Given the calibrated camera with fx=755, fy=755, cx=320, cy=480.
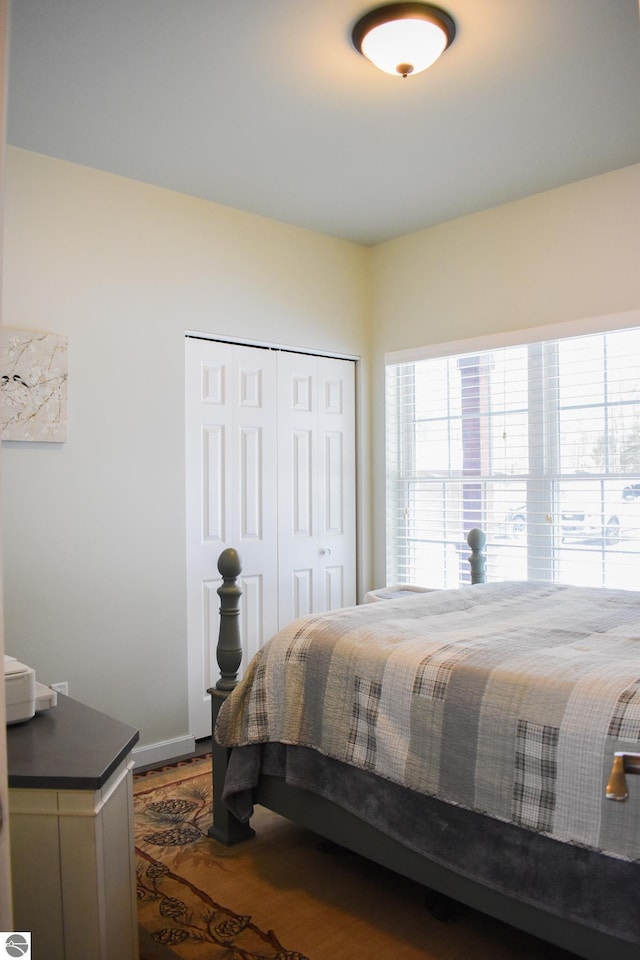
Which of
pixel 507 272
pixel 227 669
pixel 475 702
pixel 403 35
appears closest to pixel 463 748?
pixel 475 702

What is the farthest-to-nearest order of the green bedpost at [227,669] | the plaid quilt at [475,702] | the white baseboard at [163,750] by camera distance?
1. the white baseboard at [163,750]
2. the green bedpost at [227,669]
3. the plaid quilt at [475,702]

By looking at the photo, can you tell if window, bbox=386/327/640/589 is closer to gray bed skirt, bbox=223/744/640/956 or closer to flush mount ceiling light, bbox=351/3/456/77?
flush mount ceiling light, bbox=351/3/456/77

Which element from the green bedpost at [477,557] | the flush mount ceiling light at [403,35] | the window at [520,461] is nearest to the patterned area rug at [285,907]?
the green bedpost at [477,557]

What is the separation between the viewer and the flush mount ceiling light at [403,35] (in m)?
2.32

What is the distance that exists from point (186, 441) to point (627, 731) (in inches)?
104

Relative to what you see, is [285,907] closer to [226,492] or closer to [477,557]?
[477,557]

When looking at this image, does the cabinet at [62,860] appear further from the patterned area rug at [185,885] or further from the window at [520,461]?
the window at [520,461]

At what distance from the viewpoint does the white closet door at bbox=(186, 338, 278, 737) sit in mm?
3803

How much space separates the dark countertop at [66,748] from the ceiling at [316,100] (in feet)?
6.73

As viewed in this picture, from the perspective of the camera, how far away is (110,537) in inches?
136

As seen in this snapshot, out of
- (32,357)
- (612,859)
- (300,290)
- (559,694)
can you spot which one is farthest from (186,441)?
(612,859)

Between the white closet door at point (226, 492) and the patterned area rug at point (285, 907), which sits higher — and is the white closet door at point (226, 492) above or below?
above

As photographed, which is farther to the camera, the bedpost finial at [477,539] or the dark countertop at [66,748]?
the bedpost finial at [477,539]

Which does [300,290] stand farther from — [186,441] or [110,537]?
[110,537]
